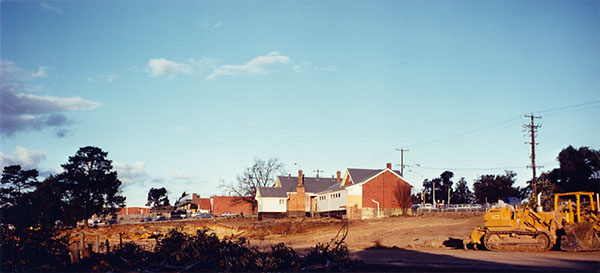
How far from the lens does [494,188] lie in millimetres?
91625

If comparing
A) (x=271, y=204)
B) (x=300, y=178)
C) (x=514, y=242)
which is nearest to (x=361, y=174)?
(x=300, y=178)

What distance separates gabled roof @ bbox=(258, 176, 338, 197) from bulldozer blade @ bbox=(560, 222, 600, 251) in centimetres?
5281

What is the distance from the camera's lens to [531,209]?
25.3m

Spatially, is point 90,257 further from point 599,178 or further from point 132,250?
point 599,178

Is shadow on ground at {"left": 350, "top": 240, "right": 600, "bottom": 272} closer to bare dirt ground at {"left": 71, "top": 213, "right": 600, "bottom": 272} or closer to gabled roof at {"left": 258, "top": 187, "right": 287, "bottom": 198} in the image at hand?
bare dirt ground at {"left": 71, "top": 213, "right": 600, "bottom": 272}

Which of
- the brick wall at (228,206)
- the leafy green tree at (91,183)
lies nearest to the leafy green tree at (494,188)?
the brick wall at (228,206)

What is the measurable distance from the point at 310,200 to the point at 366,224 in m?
26.7

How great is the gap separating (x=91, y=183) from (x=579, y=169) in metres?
64.5

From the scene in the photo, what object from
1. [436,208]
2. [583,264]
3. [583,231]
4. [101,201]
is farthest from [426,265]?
[101,201]

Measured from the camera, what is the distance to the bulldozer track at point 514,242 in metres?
24.3

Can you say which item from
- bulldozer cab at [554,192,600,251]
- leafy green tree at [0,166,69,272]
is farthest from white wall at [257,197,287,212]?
leafy green tree at [0,166,69,272]

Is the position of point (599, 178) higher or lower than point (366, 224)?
higher

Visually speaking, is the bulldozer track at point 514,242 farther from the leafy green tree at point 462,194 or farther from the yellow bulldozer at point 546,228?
the leafy green tree at point 462,194

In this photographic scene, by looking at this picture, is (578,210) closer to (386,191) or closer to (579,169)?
(386,191)
